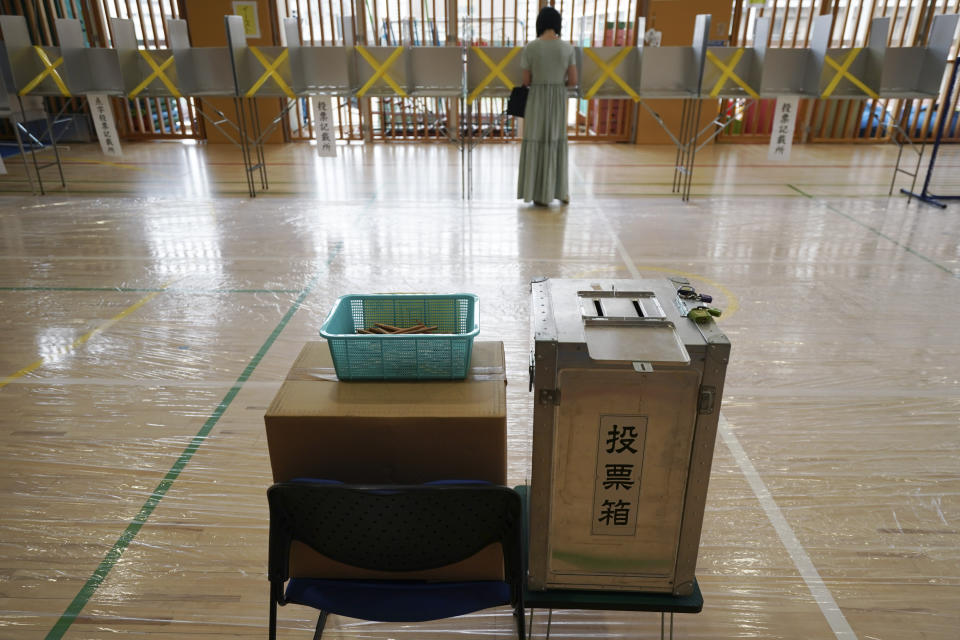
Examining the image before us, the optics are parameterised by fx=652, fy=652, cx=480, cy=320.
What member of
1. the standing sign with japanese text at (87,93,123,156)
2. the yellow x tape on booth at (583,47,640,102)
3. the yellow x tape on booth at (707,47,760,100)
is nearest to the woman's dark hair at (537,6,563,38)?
the yellow x tape on booth at (583,47,640,102)

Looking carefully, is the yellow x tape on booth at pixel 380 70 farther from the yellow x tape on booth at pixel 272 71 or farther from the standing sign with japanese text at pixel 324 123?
the yellow x tape on booth at pixel 272 71

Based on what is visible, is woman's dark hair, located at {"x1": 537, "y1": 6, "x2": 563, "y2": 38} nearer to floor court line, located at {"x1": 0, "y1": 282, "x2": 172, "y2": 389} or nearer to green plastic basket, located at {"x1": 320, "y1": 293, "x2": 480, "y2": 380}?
floor court line, located at {"x1": 0, "y1": 282, "x2": 172, "y2": 389}

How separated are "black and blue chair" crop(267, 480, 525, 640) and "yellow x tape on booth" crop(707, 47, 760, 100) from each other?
571 cm

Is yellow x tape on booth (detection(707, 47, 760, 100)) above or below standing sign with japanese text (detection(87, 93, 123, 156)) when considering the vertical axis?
above

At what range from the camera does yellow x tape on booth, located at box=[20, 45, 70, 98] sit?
6.00 meters

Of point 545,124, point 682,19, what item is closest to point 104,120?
point 545,124

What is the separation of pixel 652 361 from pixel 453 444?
504 millimetres

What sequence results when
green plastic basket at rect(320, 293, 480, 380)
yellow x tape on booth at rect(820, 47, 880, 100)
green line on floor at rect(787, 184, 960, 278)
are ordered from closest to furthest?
green plastic basket at rect(320, 293, 480, 380) → green line on floor at rect(787, 184, 960, 278) → yellow x tape on booth at rect(820, 47, 880, 100)

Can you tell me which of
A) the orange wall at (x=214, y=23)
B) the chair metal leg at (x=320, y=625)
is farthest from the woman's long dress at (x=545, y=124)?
the orange wall at (x=214, y=23)

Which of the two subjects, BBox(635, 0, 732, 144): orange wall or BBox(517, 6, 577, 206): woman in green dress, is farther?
BBox(635, 0, 732, 144): orange wall

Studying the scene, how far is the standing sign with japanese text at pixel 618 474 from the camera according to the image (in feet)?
4.42

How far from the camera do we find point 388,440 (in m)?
1.51

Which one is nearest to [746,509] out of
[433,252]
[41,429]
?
[41,429]

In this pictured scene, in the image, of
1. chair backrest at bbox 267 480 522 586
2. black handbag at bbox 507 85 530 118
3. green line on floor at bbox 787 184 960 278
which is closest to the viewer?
chair backrest at bbox 267 480 522 586
